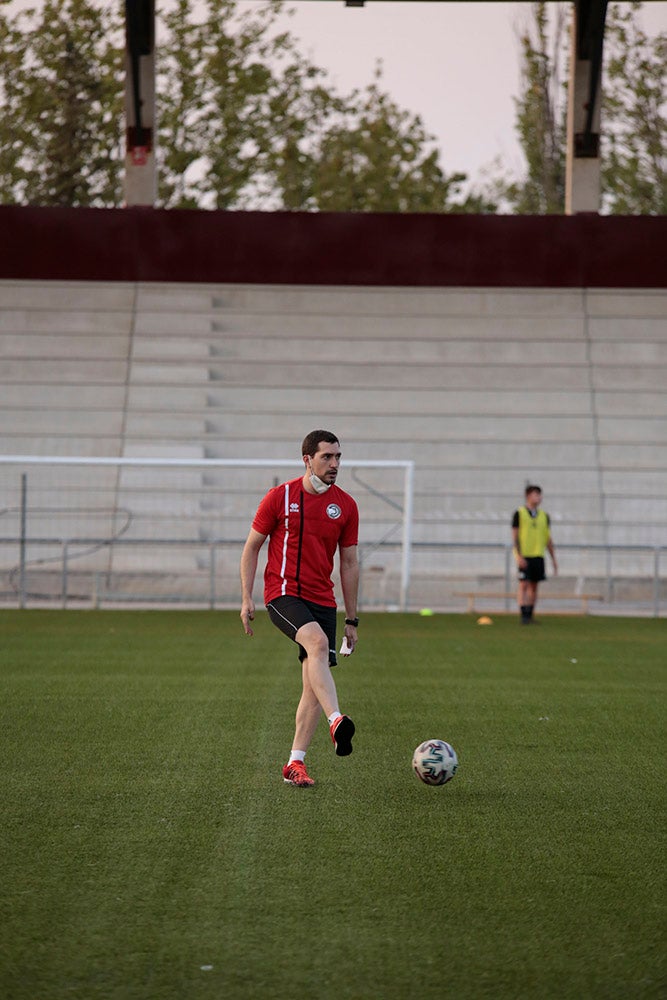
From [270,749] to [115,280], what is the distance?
22902 mm

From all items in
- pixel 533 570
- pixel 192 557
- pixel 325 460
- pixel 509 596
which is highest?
pixel 325 460

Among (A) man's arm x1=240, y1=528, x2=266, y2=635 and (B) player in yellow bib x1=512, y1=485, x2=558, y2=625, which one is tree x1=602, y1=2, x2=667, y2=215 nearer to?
(B) player in yellow bib x1=512, y1=485, x2=558, y2=625

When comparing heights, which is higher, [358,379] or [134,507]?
[358,379]

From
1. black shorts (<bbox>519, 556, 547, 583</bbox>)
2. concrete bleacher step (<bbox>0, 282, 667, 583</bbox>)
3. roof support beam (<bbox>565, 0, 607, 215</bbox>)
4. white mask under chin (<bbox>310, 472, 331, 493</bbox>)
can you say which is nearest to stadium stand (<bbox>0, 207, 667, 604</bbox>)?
concrete bleacher step (<bbox>0, 282, 667, 583</bbox>)

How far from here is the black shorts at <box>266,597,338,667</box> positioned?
24.7ft

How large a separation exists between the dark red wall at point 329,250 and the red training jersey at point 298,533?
76.1 feet

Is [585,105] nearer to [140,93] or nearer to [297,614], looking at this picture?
[140,93]

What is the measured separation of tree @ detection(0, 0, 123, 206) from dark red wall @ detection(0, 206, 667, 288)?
465 inches

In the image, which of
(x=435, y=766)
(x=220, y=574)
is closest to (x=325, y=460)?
(x=435, y=766)

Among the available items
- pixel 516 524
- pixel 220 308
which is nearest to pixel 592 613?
pixel 516 524

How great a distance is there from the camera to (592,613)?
22938mm

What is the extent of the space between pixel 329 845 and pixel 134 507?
689 inches

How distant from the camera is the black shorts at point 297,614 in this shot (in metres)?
7.53

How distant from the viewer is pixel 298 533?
300 inches
